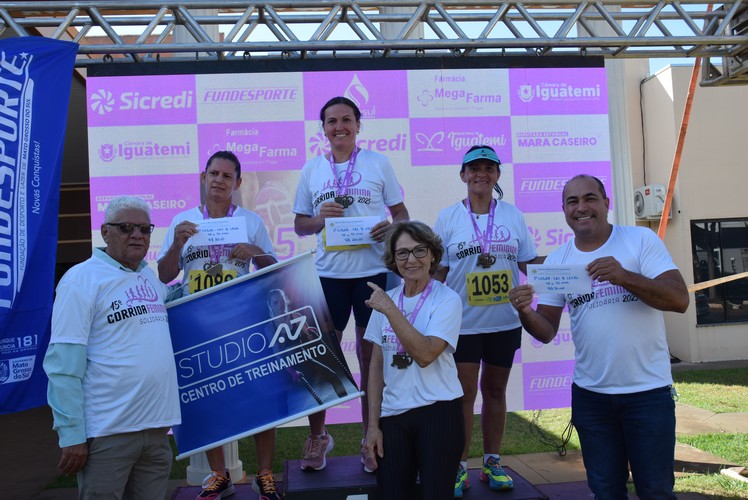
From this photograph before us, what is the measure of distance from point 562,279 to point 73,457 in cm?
206

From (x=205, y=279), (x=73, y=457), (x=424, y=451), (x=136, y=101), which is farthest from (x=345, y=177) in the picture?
(x=136, y=101)

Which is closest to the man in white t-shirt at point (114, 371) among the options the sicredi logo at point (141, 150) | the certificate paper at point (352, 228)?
the certificate paper at point (352, 228)

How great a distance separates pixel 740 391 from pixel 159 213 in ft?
22.8

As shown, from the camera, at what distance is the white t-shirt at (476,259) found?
3.32m

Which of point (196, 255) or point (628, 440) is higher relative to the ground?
point (196, 255)

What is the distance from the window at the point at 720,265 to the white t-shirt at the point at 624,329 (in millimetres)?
8279

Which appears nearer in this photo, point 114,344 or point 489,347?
point 114,344

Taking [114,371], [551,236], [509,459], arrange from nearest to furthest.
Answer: [114,371]
[551,236]
[509,459]

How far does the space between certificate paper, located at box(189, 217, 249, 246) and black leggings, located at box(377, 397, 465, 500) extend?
1.24 metres

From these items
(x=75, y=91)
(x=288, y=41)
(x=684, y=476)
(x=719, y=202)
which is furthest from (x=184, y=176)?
(x=719, y=202)

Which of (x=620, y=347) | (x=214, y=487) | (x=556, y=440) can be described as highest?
(x=620, y=347)

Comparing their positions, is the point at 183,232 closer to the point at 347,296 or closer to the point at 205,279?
the point at 205,279

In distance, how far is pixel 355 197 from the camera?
3451 millimetres

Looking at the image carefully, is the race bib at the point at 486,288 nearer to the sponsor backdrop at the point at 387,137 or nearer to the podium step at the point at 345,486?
the podium step at the point at 345,486
